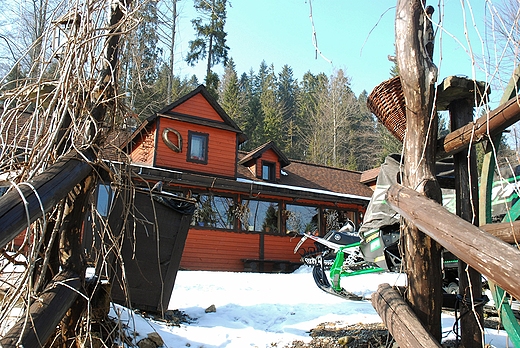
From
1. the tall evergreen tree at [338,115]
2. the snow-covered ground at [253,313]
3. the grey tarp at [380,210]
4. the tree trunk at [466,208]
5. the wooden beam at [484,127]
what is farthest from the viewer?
the tall evergreen tree at [338,115]

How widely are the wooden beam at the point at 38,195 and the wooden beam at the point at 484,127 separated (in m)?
1.88

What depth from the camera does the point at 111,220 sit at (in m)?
4.06

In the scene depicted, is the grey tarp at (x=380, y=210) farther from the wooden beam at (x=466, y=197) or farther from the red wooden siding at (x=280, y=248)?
the red wooden siding at (x=280, y=248)

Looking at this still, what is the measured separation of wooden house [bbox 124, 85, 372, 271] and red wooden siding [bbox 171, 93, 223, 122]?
0.11 ft

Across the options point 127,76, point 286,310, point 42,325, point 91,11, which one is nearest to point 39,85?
point 91,11

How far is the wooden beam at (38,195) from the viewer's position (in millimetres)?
1275

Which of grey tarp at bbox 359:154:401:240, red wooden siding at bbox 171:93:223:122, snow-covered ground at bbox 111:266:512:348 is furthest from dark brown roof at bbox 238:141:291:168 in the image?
grey tarp at bbox 359:154:401:240

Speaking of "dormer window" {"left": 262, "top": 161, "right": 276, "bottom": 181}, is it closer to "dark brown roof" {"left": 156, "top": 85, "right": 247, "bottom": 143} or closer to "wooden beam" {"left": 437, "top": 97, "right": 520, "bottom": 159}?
"dark brown roof" {"left": 156, "top": 85, "right": 247, "bottom": 143}

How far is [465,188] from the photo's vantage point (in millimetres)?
2607

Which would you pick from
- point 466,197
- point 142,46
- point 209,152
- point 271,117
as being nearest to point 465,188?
point 466,197

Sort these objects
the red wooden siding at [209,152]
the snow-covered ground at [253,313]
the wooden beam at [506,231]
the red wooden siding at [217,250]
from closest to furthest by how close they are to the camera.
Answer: the wooden beam at [506,231]
the snow-covered ground at [253,313]
the red wooden siding at [217,250]
the red wooden siding at [209,152]

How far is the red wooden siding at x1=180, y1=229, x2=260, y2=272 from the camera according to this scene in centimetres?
1262

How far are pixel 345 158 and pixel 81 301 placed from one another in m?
31.9

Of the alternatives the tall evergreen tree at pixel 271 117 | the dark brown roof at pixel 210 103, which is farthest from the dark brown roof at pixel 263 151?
the tall evergreen tree at pixel 271 117
